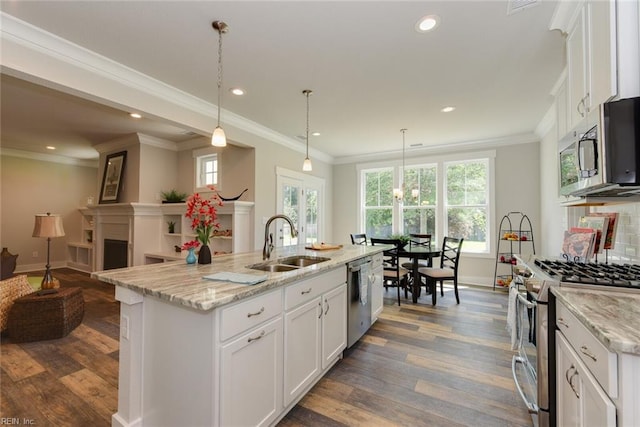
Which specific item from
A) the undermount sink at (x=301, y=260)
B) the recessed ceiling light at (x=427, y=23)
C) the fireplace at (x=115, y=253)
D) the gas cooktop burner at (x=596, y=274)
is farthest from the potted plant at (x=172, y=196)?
the gas cooktop burner at (x=596, y=274)

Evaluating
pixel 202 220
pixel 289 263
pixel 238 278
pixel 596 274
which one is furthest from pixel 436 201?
pixel 238 278

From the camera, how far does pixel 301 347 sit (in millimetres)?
1909

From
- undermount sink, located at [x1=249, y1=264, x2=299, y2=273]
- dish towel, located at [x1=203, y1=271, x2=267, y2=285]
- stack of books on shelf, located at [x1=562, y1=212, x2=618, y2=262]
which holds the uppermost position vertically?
stack of books on shelf, located at [x1=562, y1=212, x2=618, y2=262]

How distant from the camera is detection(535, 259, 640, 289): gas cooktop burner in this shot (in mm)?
1438

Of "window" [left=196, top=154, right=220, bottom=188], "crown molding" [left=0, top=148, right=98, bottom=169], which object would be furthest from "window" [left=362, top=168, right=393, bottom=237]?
"crown molding" [left=0, top=148, right=98, bottom=169]

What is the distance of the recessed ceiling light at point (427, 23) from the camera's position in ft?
6.64

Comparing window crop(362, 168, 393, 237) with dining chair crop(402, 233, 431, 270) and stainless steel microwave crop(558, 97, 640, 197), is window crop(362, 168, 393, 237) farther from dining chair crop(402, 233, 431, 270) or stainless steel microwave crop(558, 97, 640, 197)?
stainless steel microwave crop(558, 97, 640, 197)

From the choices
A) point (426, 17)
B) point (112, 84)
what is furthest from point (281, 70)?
point (112, 84)

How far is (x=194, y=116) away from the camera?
3.46 m

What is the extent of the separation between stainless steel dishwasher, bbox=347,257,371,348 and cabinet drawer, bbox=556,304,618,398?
1.53 meters

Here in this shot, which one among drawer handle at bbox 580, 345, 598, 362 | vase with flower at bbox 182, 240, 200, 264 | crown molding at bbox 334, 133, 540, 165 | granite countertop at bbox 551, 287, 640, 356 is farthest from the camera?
crown molding at bbox 334, 133, 540, 165

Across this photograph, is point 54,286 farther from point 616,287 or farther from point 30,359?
point 616,287

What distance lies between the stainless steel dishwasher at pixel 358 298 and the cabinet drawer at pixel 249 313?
1.07 metres

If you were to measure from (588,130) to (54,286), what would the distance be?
5.28m
